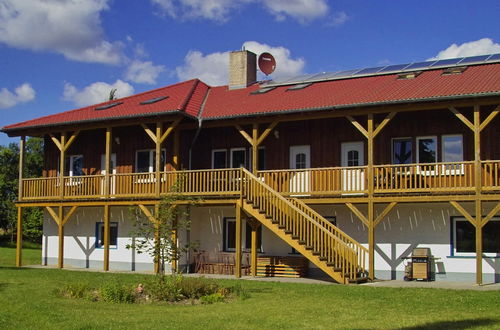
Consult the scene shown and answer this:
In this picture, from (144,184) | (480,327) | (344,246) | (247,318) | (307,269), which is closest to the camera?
(480,327)

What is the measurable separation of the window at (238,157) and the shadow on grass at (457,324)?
14109 mm

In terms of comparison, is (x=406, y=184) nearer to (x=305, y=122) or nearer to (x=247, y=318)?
(x=305, y=122)

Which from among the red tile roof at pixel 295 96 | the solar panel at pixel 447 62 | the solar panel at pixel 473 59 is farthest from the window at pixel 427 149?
the solar panel at pixel 447 62

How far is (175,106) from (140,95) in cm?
524

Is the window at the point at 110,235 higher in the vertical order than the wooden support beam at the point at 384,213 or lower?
lower

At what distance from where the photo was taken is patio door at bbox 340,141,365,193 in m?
21.7

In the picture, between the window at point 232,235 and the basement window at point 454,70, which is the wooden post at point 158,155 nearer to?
the window at point 232,235

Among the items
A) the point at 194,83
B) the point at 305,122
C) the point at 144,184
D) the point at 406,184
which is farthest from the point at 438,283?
the point at 194,83

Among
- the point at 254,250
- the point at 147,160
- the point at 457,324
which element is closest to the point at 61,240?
the point at 147,160

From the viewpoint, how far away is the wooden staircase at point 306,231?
1964 centimetres

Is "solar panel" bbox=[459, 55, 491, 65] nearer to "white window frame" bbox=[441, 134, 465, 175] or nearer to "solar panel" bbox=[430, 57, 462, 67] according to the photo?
"solar panel" bbox=[430, 57, 462, 67]

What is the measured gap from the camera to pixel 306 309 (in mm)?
13898

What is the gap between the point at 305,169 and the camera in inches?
862

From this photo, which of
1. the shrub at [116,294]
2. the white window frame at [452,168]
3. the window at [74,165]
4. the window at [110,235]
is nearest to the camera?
the shrub at [116,294]
